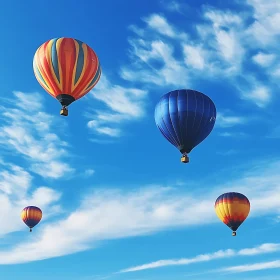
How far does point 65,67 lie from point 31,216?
42396mm

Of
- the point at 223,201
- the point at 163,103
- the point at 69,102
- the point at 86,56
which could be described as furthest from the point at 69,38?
the point at 223,201

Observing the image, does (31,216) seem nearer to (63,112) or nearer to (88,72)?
(63,112)

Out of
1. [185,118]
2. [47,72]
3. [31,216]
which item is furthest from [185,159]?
[31,216]

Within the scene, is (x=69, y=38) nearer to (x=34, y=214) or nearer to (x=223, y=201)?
(x=223, y=201)

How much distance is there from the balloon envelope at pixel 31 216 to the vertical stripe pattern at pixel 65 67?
40.0m

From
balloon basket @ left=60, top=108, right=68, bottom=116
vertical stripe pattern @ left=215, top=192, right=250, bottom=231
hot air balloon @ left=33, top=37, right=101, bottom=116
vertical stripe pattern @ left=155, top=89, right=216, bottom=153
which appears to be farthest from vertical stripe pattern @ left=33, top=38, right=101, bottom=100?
vertical stripe pattern @ left=215, top=192, right=250, bottom=231

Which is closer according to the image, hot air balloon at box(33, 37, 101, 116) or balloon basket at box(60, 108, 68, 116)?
balloon basket at box(60, 108, 68, 116)

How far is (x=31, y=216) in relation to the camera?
74125 millimetres

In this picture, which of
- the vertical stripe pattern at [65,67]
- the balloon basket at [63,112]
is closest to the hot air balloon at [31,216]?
the vertical stripe pattern at [65,67]

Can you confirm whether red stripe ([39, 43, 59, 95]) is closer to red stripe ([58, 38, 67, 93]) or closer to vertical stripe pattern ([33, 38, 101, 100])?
vertical stripe pattern ([33, 38, 101, 100])

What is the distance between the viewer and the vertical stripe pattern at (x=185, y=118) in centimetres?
4325

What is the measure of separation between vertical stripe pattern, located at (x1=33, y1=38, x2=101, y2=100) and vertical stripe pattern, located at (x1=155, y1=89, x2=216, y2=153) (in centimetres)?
866

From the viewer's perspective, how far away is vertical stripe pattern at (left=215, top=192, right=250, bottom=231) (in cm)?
5697

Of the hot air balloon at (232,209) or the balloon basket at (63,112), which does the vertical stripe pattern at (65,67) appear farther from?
the hot air balloon at (232,209)
